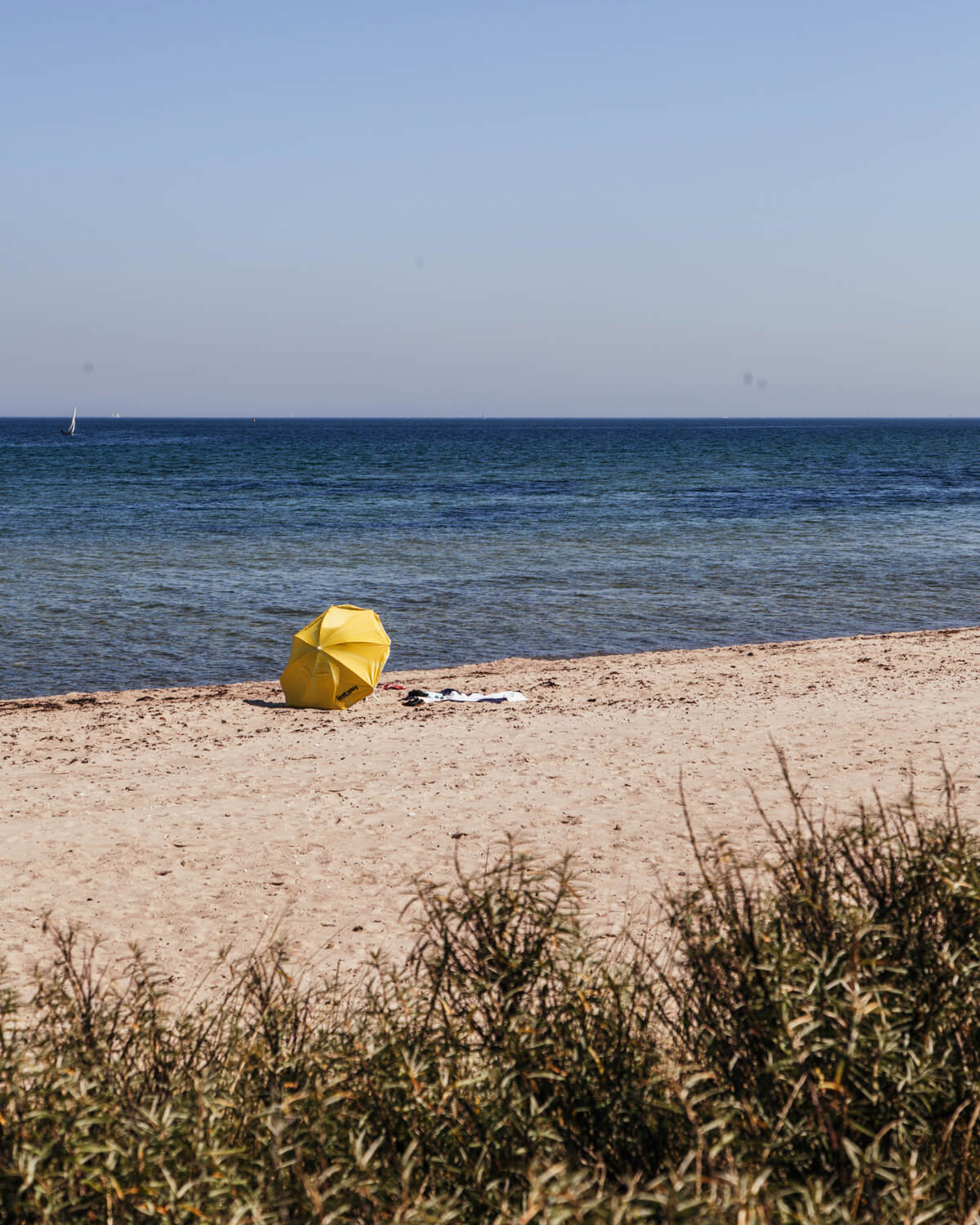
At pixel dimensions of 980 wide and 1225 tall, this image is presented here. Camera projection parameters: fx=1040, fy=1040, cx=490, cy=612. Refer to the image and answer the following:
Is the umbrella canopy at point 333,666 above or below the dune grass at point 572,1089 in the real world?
below

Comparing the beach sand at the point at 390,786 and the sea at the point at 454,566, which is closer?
the beach sand at the point at 390,786

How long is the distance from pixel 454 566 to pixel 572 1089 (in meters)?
23.3

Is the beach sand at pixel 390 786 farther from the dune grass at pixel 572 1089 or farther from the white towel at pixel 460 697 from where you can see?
the dune grass at pixel 572 1089

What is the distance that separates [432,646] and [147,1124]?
15.5 metres

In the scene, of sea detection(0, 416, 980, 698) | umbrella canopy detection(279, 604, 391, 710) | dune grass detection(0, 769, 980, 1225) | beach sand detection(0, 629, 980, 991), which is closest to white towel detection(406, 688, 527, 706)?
beach sand detection(0, 629, 980, 991)

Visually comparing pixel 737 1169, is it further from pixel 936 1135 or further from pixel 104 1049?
pixel 104 1049

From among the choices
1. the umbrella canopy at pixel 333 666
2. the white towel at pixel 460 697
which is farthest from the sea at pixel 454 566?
the umbrella canopy at pixel 333 666

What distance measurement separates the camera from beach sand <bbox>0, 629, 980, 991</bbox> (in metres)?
7.34

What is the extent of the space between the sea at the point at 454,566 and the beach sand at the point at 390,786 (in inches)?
143

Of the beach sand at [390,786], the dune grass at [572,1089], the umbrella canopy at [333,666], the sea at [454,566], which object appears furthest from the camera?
the sea at [454,566]

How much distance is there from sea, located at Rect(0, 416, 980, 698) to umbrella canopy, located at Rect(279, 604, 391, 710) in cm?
279

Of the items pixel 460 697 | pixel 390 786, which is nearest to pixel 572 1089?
pixel 390 786

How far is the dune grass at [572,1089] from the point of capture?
261 centimetres

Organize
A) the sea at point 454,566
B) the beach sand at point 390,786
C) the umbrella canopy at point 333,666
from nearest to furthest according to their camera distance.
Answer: the beach sand at point 390,786, the umbrella canopy at point 333,666, the sea at point 454,566
